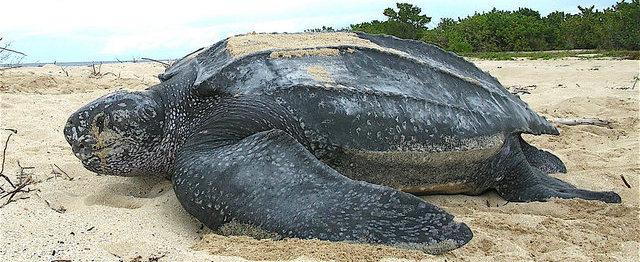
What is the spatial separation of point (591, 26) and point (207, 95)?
38.2ft

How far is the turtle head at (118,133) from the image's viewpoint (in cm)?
190

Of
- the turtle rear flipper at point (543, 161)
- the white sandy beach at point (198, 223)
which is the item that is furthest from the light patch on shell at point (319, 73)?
the turtle rear flipper at point (543, 161)

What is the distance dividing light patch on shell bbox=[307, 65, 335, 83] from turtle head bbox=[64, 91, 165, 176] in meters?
0.54

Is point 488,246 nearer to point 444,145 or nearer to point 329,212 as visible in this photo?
point 329,212

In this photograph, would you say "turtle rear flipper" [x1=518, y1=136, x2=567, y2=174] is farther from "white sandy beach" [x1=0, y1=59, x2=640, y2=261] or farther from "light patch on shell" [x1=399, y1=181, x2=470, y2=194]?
"light patch on shell" [x1=399, y1=181, x2=470, y2=194]

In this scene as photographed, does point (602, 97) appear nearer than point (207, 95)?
No

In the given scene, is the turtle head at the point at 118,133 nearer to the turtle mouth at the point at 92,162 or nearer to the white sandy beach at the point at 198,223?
the turtle mouth at the point at 92,162

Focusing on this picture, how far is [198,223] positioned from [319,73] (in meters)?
0.62

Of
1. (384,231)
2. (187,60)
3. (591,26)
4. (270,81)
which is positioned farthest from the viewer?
(591,26)

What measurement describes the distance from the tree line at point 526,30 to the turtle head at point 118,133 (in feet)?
32.5

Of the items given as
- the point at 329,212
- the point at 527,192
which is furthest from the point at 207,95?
the point at 527,192

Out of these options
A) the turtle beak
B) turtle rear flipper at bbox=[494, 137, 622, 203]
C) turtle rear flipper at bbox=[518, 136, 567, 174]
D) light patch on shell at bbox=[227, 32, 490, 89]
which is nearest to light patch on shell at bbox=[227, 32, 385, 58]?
light patch on shell at bbox=[227, 32, 490, 89]

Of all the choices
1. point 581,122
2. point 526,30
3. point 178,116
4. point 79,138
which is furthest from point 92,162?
point 526,30

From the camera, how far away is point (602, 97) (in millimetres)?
4293
